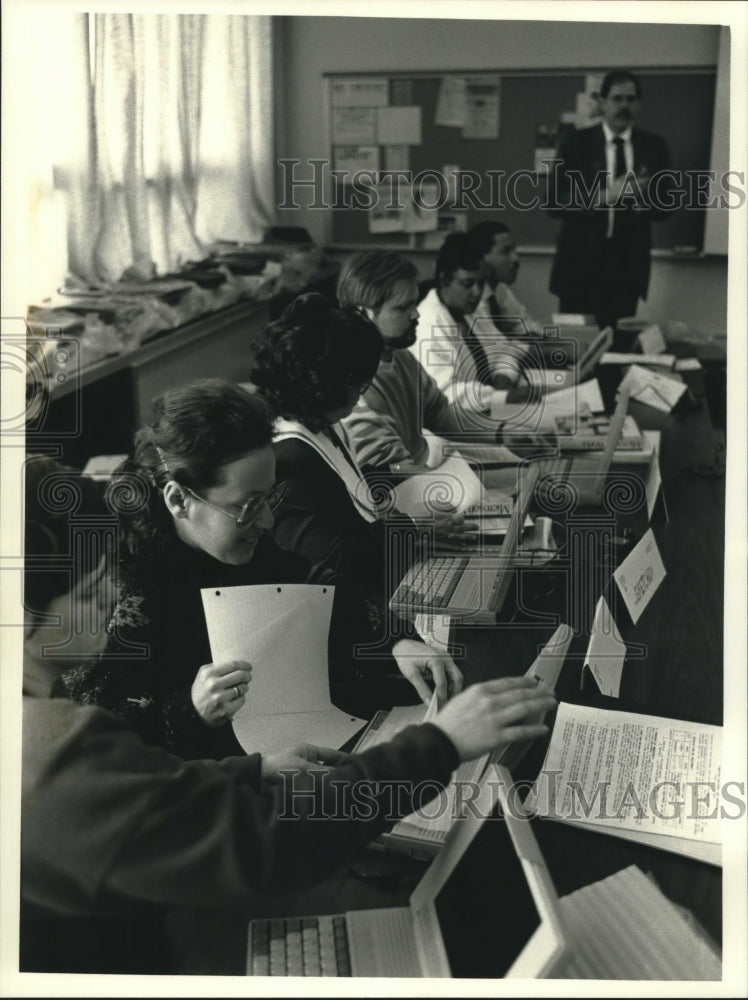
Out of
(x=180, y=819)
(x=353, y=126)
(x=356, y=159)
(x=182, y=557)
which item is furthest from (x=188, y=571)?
(x=356, y=159)

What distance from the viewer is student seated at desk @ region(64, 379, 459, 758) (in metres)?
1.18

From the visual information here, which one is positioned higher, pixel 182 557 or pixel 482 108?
pixel 482 108

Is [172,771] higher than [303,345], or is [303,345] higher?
[303,345]

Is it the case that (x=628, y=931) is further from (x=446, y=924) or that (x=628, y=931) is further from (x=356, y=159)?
(x=356, y=159)

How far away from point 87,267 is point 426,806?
2426 mm

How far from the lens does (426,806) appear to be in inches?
38.8

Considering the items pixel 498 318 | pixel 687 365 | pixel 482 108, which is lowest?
pixel 687 365

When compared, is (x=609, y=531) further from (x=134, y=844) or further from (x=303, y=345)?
(x=134, y=844)

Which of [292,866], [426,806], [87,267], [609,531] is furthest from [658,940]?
[87,267]

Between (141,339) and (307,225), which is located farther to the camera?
(307,225)

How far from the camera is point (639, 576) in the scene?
4.94 feet

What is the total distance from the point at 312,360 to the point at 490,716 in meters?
0.86

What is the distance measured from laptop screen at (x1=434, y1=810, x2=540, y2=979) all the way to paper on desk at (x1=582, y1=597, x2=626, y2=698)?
0.34 meters

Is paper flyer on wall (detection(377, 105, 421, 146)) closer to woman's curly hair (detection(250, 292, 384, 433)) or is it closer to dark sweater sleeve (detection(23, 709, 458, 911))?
woman's curly hair (detection(250, 292, 384, 433))
